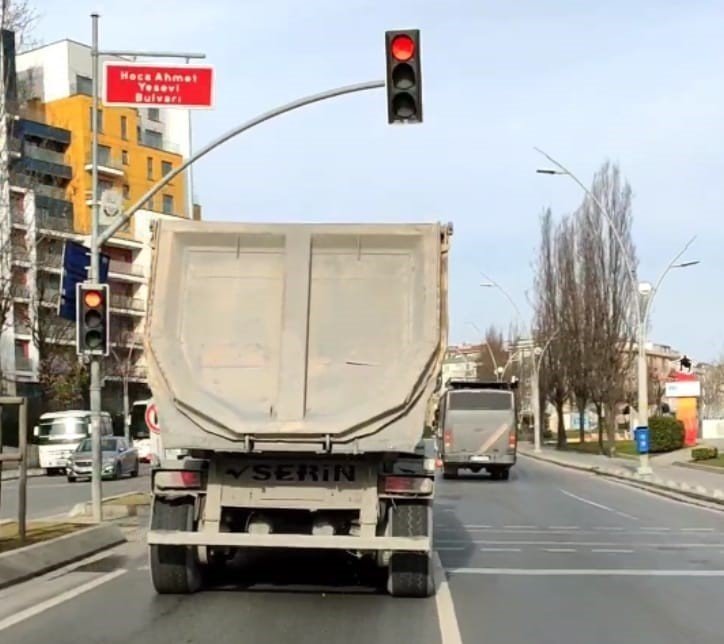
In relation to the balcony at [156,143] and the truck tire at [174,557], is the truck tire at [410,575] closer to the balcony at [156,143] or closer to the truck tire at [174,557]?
the truck tire at [174,557]

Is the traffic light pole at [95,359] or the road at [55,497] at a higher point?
the traffic light pole at [95,359]

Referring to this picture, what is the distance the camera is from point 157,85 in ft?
54.1

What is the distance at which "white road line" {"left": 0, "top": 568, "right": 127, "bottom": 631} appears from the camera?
9023mm

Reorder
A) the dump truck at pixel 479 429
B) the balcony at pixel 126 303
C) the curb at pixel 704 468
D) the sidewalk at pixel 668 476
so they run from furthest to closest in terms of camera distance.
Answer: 1. the balcony at pixel 126 303
2. the curb at pixel 704 468
3. the dump truck at pixel 479 429
4. the sidewalk at pixel 668 476

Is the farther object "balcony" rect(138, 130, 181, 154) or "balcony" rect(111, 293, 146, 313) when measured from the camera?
"balcony" rect(138, 130, 181, 154)

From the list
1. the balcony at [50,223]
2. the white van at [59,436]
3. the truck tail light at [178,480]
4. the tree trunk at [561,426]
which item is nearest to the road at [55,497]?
the white van at [59,436]

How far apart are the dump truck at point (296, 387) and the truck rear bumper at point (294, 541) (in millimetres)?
13

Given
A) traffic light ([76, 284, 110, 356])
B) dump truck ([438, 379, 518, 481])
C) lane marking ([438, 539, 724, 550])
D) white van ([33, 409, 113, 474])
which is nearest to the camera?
lane marking ([438, 539, 724, 550])

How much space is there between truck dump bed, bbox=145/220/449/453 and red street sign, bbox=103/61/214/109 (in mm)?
6354

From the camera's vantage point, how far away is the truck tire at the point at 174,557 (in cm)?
983

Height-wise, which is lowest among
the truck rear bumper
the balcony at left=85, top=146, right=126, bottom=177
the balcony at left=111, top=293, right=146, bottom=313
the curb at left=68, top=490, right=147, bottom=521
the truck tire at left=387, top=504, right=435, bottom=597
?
the curb at left=68, top=490, right=147, bottom=521

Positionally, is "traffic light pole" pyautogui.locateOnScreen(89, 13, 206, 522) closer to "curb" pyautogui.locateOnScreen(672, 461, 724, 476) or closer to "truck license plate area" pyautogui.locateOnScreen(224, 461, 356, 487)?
"truck license plate area" pyautogui.locateOnScreen(224, 461, 356, 487)

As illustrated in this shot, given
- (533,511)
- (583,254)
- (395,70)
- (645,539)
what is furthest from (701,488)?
(583,254)

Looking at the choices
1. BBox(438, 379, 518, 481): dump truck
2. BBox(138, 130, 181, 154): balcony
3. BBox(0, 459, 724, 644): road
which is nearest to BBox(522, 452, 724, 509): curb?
BBox(438, 379, 518, 481): dump truck
